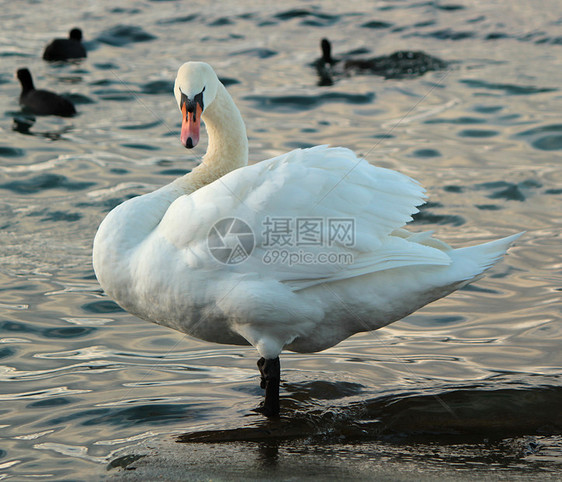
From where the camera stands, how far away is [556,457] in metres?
4.81

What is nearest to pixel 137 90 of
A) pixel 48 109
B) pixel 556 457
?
pixel 48 109

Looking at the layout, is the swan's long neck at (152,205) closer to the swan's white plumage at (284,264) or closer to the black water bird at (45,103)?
the swan's white plumage at (284,264)

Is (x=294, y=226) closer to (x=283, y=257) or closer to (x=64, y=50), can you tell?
(x=283, y=257)

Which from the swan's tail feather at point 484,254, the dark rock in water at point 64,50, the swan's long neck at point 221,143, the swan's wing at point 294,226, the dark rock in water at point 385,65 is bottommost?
the swan's tail feather at point 484,254

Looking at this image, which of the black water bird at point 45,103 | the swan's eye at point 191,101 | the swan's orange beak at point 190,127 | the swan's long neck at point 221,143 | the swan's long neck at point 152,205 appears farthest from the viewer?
the black water bird at point 45,103

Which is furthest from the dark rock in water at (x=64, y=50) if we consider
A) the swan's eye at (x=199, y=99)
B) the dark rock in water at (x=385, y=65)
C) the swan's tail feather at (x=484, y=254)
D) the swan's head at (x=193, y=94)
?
the swan's tail feather at (x=484, y=254)

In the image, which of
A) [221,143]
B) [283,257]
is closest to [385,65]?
[221,143]

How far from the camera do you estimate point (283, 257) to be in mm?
5082

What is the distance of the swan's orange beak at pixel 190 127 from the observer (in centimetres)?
546

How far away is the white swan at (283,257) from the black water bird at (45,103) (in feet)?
25.6

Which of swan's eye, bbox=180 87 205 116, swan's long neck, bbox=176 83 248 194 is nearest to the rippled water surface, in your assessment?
swan's long neck, bbox=176 83 248 194

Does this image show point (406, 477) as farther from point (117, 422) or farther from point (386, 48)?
point (386, 48)

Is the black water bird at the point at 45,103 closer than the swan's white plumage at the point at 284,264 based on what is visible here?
No

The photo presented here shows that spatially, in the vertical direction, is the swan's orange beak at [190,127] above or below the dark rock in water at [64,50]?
below
